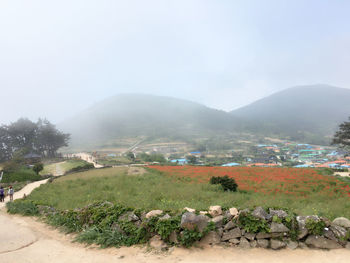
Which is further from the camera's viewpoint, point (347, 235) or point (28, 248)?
point (28, 248)

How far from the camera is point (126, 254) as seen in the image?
605 cm

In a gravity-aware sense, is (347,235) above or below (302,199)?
above

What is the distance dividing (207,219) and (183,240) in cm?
99

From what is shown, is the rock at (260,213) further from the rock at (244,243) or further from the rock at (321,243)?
the rock at (321,243)

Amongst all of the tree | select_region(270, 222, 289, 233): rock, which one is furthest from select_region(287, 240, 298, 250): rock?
the tree

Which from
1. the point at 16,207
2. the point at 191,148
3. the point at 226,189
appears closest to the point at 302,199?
the point at 226,189

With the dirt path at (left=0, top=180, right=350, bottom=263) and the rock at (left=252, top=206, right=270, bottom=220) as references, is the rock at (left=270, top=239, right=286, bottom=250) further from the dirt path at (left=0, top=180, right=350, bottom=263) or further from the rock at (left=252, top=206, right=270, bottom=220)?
the rock at (left=252, top=206, right=270, bottom=220)

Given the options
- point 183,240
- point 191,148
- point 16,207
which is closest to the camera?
point 183,240

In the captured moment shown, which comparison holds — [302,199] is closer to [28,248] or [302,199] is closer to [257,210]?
[257,210]

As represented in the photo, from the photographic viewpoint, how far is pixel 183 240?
6035mm

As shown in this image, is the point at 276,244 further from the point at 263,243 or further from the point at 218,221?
the point at 218,221

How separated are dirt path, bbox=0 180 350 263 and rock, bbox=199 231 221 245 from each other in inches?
7.8

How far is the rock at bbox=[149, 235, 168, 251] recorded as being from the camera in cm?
615

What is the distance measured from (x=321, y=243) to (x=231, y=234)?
7.94ft
